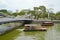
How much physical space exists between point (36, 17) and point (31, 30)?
267 inches

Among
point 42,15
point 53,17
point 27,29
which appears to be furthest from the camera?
point 53,17

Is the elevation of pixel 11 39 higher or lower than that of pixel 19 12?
lower

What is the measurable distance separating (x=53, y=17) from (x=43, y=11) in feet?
4.46

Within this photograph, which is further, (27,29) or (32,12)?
(32,12)

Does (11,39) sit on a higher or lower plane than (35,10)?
lower

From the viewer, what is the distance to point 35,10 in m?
15.4

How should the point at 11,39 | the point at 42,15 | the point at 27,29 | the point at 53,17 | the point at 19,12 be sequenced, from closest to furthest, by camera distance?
the point at 11,39 < the point at 27,29 < the point at 19,12 < the point at 42,15 < the point at 53,17

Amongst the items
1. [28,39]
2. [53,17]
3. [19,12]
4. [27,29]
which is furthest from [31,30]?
[53,17]

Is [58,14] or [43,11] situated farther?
[58,14]

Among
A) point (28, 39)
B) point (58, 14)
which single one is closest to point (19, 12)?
point (58, 14)

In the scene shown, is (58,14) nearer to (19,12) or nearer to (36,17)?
(36,17)

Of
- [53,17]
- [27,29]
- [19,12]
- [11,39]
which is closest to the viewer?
[11,39]

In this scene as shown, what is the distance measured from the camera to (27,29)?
A: 27.3ft

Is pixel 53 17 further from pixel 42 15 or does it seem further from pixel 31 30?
pixel 31 30
